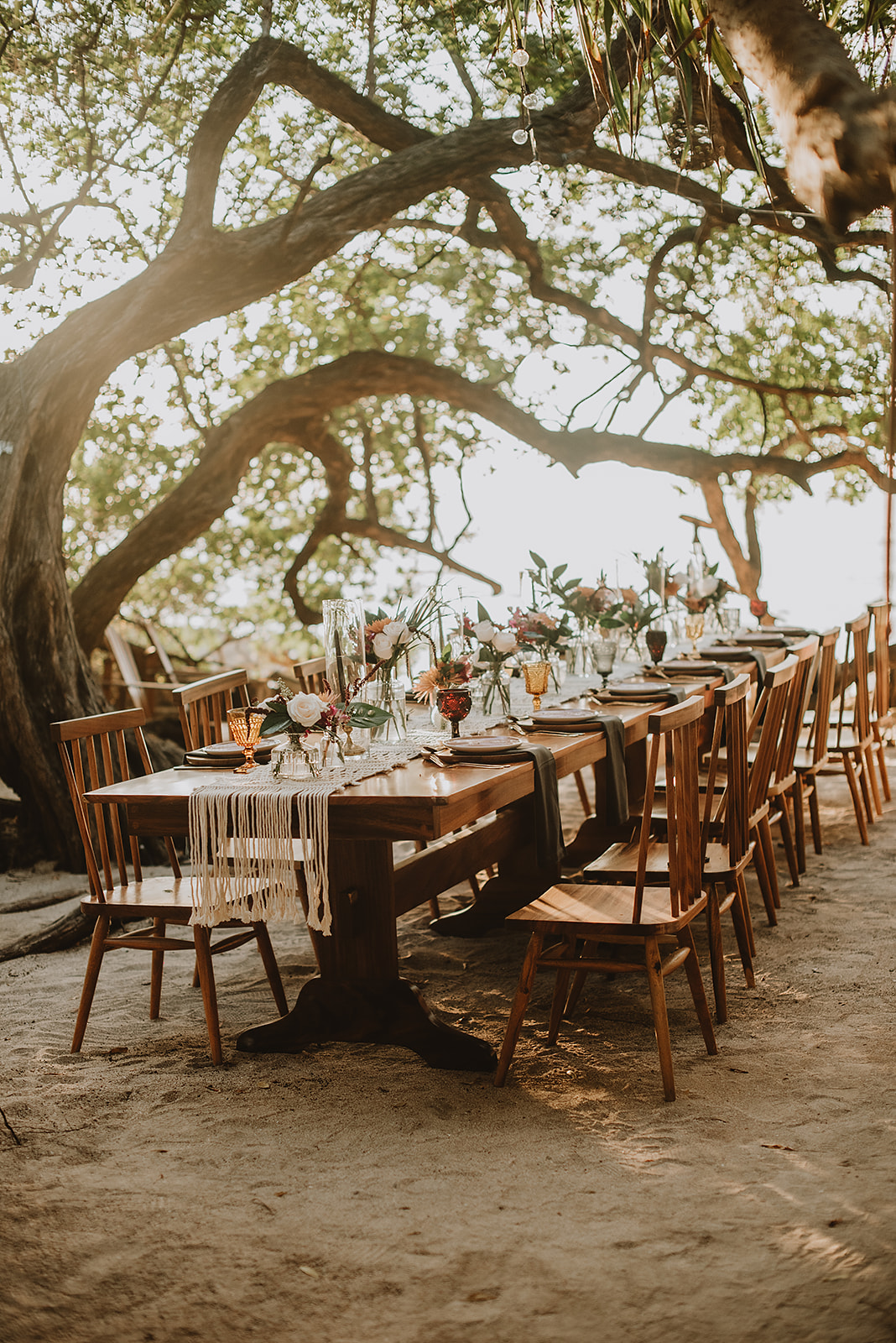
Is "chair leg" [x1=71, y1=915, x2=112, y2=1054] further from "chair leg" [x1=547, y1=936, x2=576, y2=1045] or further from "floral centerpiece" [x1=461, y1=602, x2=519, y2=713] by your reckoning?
"floral centerpiece" [x1=461, y1=602, x2=519, y2=713]

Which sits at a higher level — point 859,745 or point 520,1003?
point 859,745

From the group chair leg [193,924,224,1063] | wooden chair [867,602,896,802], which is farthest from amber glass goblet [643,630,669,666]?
chair leg [193,924,224,1063]

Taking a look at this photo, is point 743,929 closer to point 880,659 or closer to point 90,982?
point 90,982

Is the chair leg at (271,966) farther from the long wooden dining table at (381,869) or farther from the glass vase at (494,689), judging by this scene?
the glass vase at (494,689)

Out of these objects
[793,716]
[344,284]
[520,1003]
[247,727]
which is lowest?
[520,1003]

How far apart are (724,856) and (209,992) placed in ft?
4.92

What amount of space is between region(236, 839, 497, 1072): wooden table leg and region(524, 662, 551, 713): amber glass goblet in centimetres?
95

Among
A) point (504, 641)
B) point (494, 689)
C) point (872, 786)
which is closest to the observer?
point (504, 641)

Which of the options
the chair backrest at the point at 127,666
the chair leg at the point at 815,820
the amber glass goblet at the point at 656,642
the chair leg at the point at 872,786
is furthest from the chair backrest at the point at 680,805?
the chair backrest at the point at 127,666

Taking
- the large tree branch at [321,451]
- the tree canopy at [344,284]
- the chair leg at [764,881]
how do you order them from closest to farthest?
the chair leg at [764,881] → the tree canopy at [344,284] → the large tree branch at [321,451]

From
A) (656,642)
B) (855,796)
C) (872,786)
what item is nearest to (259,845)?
(656,642)

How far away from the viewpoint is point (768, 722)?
12.3 ft

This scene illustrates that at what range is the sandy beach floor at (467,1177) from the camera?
192cm

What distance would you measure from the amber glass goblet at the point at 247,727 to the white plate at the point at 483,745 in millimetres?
518
